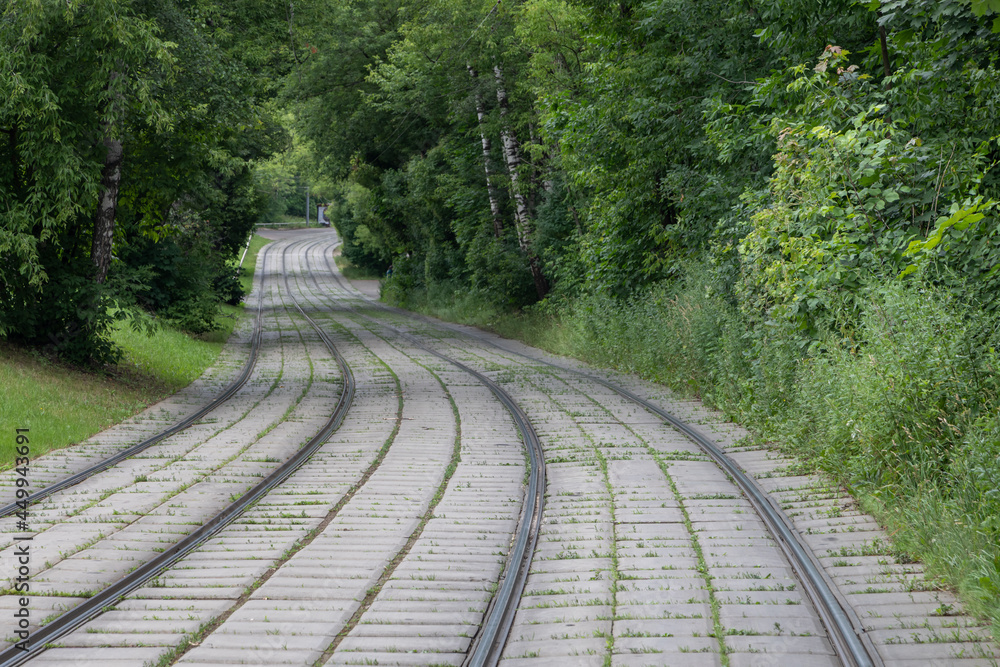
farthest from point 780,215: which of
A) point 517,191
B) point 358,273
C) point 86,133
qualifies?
point 358,273

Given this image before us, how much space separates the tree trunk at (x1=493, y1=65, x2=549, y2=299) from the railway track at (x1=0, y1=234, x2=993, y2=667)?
15117mm

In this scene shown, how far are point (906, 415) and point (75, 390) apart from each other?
10.4 meters

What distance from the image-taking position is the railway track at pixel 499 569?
455 cm

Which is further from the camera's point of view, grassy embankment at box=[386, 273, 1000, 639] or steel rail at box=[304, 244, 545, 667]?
grassy embankment at box=[386, 273, 1000, 639]

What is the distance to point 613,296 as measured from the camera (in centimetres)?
1889

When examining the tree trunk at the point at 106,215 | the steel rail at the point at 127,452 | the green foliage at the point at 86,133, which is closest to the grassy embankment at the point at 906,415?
the steel rail at the point at 127,452

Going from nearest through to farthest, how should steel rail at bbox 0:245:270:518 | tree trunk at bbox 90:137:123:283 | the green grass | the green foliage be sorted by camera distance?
steel rail at bbox 0:245:270:518, the green foliage, tree trunk at bbox 90:137:123:283, the green grass

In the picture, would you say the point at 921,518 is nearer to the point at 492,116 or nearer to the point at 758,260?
the point at 758,260

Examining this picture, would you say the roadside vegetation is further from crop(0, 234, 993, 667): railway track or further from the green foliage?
the green foliage

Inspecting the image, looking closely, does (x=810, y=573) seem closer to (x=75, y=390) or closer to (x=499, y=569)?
(x=499, y=569)

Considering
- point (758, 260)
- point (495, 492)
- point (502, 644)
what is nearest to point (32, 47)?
point (495, 492)

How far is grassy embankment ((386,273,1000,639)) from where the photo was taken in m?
5.50

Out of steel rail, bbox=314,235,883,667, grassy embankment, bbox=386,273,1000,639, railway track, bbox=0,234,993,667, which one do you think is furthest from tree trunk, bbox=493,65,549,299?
steel rail, bbox=314,235,883,667

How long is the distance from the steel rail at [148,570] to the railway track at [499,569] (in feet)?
0.07
